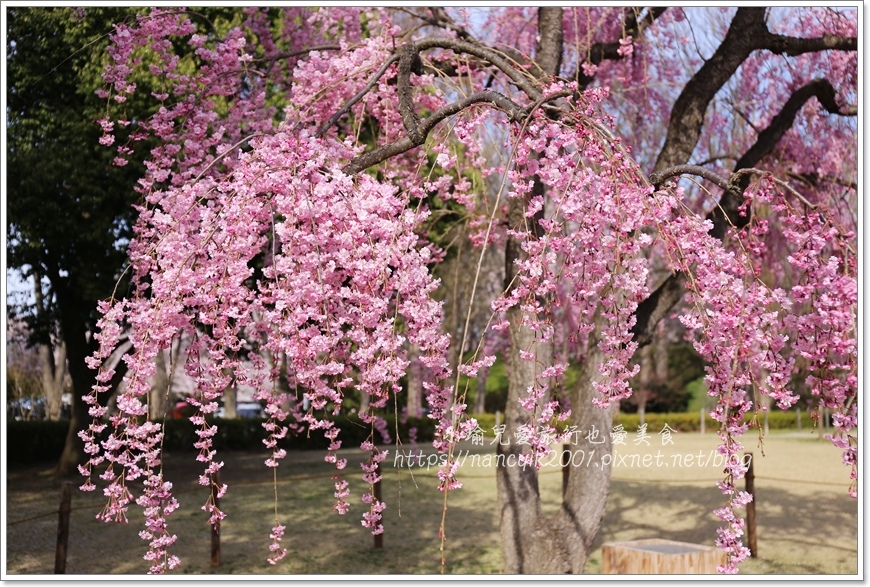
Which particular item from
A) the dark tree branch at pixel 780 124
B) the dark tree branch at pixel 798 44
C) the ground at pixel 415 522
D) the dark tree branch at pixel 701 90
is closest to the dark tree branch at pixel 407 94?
the ground at pixel 415 522

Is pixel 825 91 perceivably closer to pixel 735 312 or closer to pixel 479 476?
pixel 735 312

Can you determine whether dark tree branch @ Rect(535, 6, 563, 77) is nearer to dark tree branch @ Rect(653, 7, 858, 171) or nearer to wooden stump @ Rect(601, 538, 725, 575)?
dark tree branch @ Rect(653, 7, 858, 171)

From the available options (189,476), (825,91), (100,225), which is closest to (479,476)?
(189,476)

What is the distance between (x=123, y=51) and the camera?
3984mm

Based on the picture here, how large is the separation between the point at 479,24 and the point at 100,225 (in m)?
3.89

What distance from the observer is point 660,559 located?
409 cm

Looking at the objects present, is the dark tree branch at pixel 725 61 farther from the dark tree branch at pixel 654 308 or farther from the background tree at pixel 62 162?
the background tree at pixel 62 162

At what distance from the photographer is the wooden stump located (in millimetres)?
4062

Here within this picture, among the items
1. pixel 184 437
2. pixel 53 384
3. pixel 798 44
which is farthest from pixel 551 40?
pixel 53 384

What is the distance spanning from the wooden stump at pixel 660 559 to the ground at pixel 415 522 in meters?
0.66

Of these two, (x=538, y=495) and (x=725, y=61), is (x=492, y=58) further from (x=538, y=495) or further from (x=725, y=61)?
(x=538, y=495)

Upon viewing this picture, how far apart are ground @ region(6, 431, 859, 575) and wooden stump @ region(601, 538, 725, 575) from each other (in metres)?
0.66

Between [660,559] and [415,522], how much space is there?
4.44m

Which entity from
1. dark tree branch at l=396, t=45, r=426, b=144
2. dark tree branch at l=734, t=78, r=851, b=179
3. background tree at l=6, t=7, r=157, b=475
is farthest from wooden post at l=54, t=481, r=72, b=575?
dark tree branch at l=734, t=78, r=851, b=179
